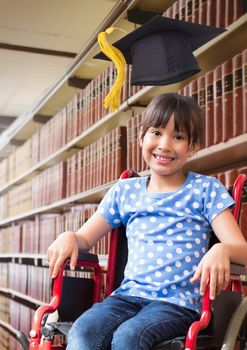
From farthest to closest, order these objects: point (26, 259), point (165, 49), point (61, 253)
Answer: point (26, 259), point (165, 49), point (61, 253)

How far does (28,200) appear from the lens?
4.84 metres

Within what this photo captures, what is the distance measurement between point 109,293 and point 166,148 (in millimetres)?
480

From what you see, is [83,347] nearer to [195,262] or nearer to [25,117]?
[195,262]

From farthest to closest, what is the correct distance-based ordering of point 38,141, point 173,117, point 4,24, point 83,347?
point 38,141, point 4,24, point 173,117, point 83,347

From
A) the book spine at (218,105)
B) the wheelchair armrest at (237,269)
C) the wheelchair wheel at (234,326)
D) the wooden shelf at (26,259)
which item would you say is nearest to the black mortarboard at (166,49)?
the book spine at (218,105)

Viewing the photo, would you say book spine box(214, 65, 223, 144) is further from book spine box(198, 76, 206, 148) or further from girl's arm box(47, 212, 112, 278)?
girl's arm box(47, 212, 112, 278)

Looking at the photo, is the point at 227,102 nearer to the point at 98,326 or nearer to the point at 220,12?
the point at 220,12

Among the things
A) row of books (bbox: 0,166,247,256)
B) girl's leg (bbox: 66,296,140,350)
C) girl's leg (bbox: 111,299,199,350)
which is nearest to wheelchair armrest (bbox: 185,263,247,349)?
girl's leg (bbox: 111,299,199,350)

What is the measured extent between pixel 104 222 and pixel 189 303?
0.39 m

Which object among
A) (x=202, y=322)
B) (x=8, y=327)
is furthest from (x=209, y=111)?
(x=8, y=327)

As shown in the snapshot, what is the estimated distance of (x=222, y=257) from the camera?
1265 mm

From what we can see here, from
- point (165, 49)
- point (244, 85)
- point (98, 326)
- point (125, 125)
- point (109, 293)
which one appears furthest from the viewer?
point (125, 125)

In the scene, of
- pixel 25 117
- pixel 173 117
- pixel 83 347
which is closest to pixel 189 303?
pixel 83 347

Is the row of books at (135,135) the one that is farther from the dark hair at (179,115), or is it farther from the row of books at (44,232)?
the dark hair at (179,115)
